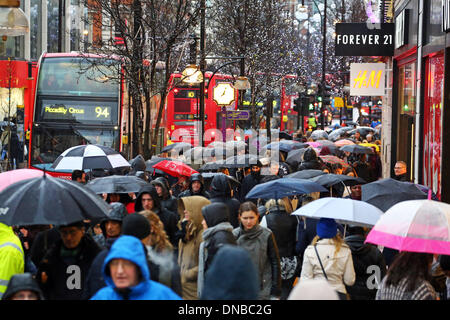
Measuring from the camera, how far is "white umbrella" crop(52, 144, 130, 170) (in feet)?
44.1

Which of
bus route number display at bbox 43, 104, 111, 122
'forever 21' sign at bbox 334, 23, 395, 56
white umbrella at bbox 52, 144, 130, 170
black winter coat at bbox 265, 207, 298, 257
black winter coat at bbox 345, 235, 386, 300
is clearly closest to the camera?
black winter coat at bbox 345, 235, 386, 300

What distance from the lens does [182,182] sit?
1392 cm

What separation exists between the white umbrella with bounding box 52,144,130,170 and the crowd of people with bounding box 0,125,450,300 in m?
4.57

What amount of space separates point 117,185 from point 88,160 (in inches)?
120

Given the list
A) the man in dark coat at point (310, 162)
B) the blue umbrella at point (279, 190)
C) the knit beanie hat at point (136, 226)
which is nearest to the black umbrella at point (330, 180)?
the blue umbrella at point (279, 190)

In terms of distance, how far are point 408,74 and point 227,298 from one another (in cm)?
1581

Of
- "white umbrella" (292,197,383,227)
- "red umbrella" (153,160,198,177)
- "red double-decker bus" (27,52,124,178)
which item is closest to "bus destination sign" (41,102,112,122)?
"red double-decker bus" (27,52,124,178)

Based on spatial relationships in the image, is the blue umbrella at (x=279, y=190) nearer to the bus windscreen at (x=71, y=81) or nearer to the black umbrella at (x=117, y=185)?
the black umbrella at (x=117, y=185)

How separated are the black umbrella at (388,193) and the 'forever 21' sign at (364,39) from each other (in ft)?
31.4

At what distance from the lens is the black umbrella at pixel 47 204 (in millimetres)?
6703

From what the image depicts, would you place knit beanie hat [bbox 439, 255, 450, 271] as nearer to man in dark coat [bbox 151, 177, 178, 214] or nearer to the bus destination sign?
man in dark coat [bbox 151, 177, 178, 214]

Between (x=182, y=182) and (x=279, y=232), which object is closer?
(x=279, y=232)
